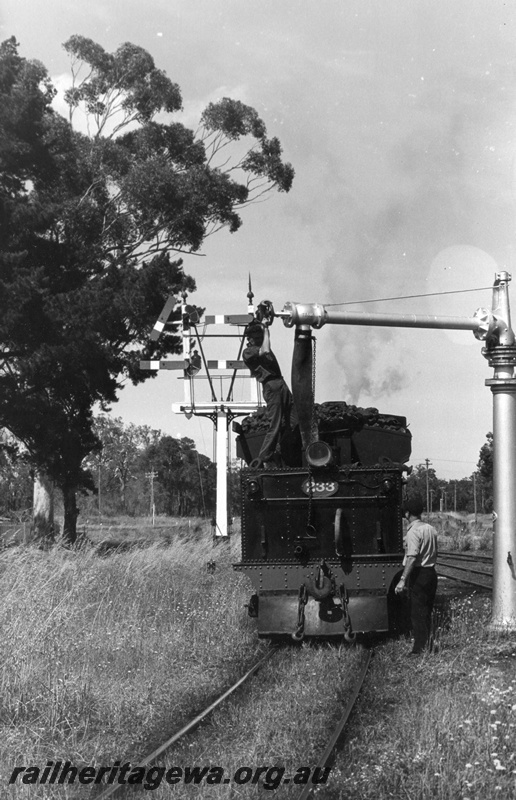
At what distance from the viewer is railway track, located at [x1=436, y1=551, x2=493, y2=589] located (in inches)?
719

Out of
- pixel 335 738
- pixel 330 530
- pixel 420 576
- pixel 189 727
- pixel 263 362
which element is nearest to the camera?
pixel 335 738

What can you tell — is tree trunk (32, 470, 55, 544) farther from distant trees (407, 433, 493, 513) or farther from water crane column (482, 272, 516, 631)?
distant trees (407, 433, 493, 513)

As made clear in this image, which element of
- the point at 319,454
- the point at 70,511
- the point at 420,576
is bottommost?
the point at 420,576

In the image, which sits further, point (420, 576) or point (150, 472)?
point (150, 472)

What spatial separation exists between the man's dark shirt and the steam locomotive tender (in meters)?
0.49

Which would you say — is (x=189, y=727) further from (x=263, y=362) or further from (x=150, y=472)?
(x=150, y=472)

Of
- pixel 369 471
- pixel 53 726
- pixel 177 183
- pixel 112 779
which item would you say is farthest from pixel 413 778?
pixel 177 183

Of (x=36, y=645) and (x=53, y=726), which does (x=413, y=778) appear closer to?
(x=53, y=726)

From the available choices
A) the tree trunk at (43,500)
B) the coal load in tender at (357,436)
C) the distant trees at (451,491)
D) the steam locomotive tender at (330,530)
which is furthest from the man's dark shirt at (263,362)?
the distant trees at (451,491)

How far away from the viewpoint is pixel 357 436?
11.1m

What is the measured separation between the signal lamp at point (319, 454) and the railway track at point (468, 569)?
7.55m

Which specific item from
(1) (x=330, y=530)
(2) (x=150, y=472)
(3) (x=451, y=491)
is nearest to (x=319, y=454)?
(1) (x=330, y=530)

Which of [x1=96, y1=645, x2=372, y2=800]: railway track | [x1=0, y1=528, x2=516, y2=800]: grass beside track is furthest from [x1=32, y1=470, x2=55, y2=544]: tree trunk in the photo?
[x1=96, y1=645, x2=372, y2=800]: railway track

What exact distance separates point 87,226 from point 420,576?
19913mm
